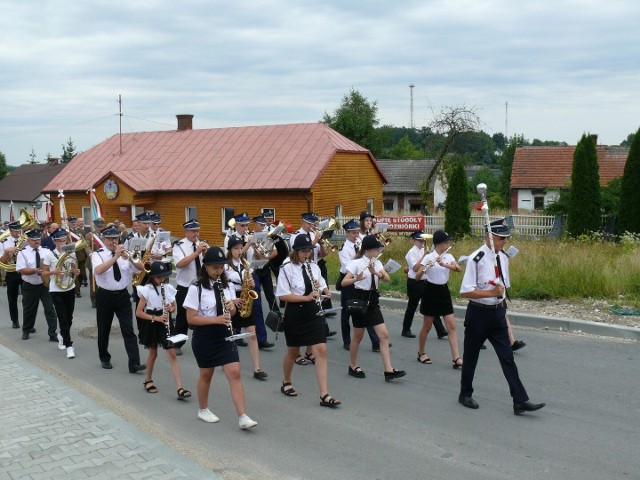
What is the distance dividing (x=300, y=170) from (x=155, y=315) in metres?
23.2

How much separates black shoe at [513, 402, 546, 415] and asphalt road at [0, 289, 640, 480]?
0.09m

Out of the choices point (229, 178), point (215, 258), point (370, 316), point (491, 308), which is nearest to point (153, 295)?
point (215, 258)

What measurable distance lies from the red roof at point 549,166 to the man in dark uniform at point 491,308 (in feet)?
132

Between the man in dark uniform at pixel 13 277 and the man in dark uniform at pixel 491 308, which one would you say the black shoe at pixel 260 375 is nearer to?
the man in dark uniform at pixel 491 308

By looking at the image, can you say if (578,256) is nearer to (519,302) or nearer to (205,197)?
(519,302)

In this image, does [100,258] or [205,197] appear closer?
[100,258]

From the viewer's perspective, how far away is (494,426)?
688cm

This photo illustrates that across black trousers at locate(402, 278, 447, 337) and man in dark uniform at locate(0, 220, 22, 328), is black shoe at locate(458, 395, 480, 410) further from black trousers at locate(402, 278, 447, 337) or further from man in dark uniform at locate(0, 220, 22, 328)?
man in dark uniform at locate(0, 220, 22, 328)

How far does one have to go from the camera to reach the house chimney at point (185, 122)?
40219 mm

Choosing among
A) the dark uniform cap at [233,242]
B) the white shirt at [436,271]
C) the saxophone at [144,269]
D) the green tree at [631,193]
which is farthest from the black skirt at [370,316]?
the green tree at [631,193]

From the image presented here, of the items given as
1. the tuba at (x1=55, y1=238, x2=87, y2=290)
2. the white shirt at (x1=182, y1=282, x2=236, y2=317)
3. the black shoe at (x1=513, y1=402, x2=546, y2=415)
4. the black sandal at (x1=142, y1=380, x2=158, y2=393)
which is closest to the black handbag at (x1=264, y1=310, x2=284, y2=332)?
the white shirt at (x1=182, y1=282, x2=236, y2=317)

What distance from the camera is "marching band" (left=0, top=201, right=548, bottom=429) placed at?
6859 mm

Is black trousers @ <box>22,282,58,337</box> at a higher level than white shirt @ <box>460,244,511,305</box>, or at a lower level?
lower

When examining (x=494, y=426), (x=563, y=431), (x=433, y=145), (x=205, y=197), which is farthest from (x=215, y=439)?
(x=433, y=145)
